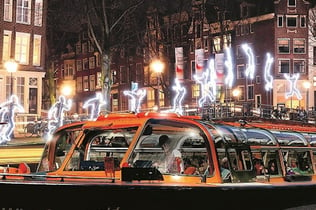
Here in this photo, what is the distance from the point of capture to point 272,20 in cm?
5647

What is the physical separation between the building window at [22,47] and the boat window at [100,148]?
3313 cm

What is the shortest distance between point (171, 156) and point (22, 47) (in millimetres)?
35188

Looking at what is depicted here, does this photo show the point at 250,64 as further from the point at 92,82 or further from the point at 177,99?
the point at 92,82

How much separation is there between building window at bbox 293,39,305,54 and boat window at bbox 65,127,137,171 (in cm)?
4907

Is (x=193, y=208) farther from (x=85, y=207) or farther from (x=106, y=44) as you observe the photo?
(x=106, y=44)

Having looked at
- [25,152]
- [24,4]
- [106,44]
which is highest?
[24,4]

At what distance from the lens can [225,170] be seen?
311 inches

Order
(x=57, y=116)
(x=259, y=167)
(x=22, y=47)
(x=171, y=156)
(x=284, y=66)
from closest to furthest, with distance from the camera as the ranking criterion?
1. (x=171, y=156)
2. (x=259, y=167)
3. (x=57, y=116)
4. (x=22, y=47)
5. (x=284, y=66)

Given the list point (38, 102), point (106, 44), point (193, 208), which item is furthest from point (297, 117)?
point (193, 208)

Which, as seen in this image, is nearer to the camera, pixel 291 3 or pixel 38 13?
pixel 38 13

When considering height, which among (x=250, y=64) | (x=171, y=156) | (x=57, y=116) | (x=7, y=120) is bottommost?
(x=171, y=156)

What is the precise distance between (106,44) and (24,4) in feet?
50.6

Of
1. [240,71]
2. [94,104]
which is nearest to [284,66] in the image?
[240,71]

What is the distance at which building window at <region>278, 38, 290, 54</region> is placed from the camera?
5597 centimetres
